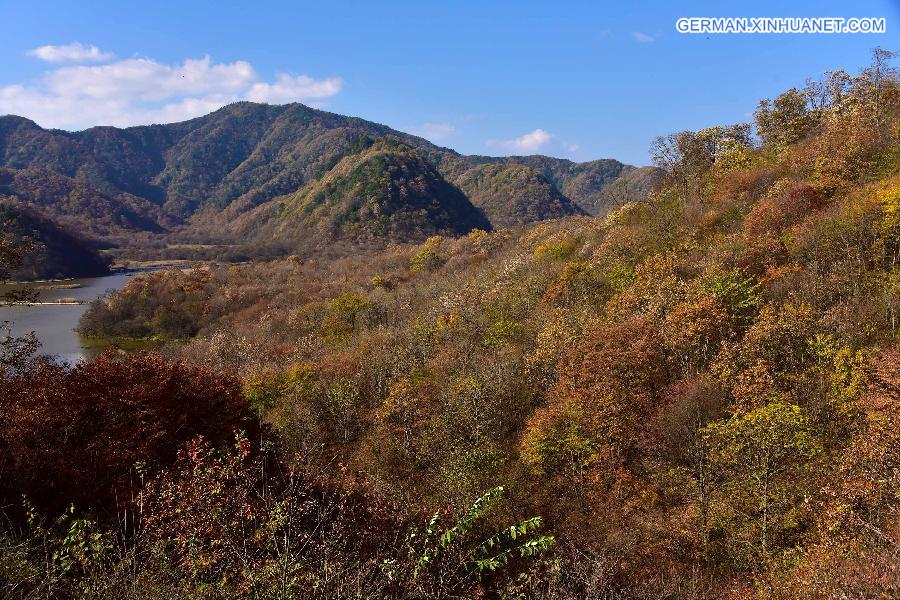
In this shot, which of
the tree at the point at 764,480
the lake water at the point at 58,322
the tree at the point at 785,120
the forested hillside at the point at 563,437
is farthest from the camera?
the lake water at the point at 58,322

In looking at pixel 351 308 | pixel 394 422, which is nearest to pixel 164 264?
pixel 351 308

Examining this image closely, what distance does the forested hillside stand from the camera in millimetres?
10297

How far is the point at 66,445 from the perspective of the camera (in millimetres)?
18391

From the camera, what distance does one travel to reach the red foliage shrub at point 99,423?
1614cm

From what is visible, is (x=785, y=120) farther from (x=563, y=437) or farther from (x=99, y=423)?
(x=99, y=423)

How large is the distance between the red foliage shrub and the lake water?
Answer: 5996 cm

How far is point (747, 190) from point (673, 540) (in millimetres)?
42648

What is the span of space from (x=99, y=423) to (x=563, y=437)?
21131mm

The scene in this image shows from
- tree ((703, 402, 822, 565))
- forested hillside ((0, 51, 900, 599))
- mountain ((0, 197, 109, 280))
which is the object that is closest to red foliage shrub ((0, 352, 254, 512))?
forested hillside ((0, 51, 900, 599))

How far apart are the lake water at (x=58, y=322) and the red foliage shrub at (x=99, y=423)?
197 ft

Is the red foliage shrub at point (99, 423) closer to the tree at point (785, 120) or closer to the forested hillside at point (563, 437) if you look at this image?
the forested hillside at point (563, 437)

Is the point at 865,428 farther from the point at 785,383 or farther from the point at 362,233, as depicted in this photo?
the point at 362,233

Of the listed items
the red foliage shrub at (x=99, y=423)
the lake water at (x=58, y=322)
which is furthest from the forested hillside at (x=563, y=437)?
the lake water at (x=58, y=322)

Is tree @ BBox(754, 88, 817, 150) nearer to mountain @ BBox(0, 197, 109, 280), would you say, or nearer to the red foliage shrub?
the red foliage shrub
